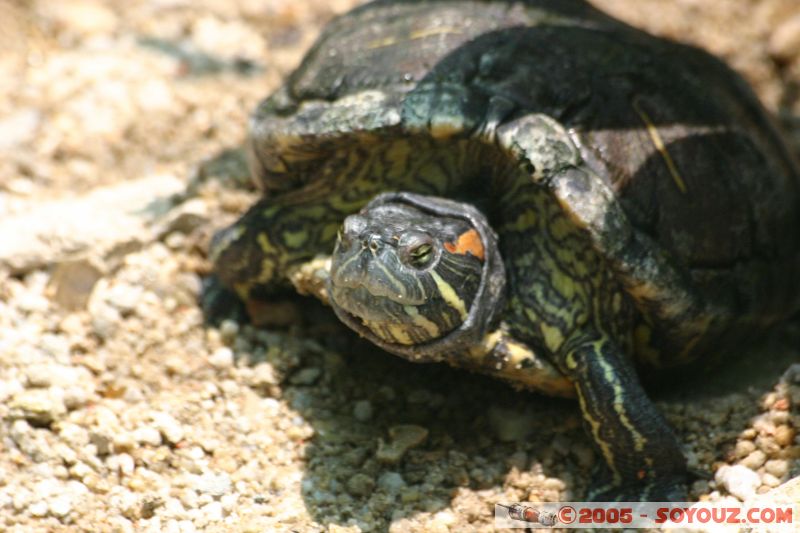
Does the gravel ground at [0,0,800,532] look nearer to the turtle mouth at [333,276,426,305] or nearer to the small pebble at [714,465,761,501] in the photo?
the small pebble at [714,465,761,501]

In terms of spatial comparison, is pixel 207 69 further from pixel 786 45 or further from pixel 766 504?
pixel 766 504

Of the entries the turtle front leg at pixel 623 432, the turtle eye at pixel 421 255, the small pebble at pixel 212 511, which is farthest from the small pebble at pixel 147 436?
the turtle front leg at pixel 623 432

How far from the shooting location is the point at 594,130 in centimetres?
428

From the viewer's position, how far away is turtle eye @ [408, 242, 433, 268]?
3.90 metres

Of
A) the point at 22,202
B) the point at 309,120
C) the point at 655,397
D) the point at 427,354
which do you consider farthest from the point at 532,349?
the point at 22,202

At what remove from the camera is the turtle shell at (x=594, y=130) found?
4133 mm

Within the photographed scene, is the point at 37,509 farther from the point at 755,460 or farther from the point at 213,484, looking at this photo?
the point at 755,460

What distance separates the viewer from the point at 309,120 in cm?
450

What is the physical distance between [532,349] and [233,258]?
1.58 metres

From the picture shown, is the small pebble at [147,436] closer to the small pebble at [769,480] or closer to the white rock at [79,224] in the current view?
the white rock at [79,224]

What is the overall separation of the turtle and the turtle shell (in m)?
0.01

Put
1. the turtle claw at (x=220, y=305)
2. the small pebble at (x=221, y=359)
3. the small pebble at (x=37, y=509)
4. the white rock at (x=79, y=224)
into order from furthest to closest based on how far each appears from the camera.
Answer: the turtle claw at (x=220, y=305)
the white rock at (x=79, y=224)
the small pebble at (x=221, y=359)
the small pebble at (x=37, y=509)

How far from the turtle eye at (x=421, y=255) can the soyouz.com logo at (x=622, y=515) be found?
1.06 m

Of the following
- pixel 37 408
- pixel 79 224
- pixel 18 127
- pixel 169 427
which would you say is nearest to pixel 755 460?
pixel 169 427
